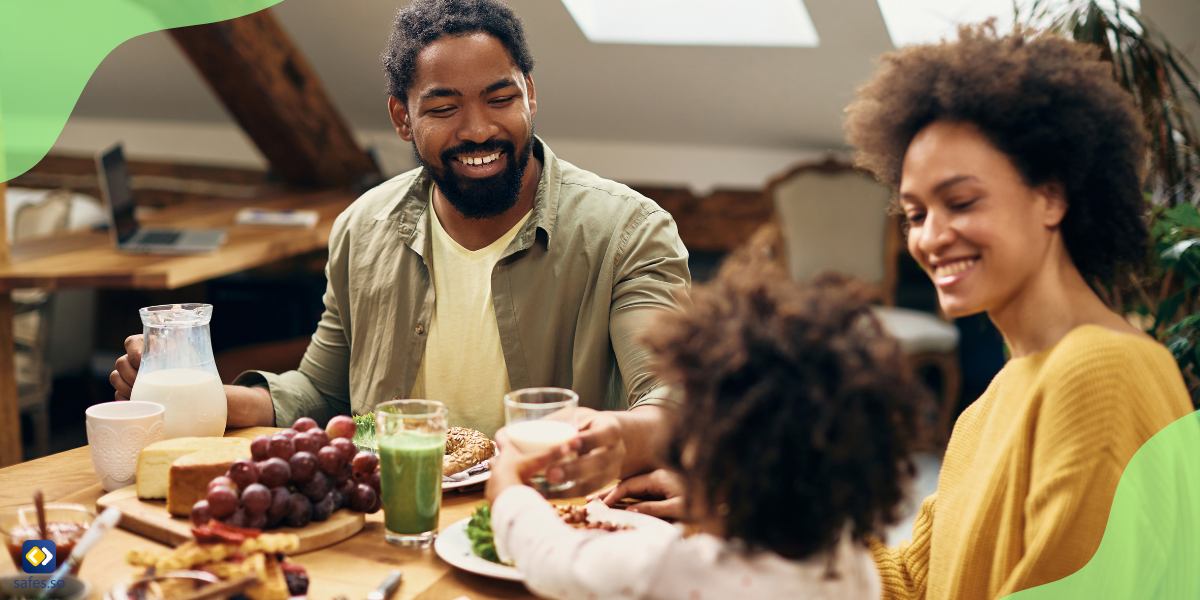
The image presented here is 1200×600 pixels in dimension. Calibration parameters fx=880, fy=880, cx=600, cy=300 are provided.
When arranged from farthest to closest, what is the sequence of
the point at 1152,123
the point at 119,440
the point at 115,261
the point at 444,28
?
the point at 115,261 → the point at 1152,123 → the point at 444,28 → the point at 119,440

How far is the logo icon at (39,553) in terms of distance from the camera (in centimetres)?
91

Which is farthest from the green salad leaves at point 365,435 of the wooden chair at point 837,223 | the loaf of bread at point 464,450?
the wooden chair at point 837,223

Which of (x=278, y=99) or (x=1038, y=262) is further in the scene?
(x=278, y=99)

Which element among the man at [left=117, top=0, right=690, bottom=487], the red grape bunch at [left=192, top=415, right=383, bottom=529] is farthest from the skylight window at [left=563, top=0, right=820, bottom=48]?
the red grape bunch at [left=192, top=415, right=383, bottom=529]

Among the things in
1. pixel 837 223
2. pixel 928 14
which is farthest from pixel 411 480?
pixel 837 223

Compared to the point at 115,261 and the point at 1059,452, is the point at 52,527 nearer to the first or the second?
the point at 1059,452

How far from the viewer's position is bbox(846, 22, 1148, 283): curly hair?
897 millimetres

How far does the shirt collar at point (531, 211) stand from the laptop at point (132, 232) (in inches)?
52.9

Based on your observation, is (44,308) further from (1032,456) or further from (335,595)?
(1032,456)

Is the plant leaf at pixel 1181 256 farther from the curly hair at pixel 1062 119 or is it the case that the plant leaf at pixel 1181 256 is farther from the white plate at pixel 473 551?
the white plate at pixel 473 551

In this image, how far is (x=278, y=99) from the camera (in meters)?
3.49

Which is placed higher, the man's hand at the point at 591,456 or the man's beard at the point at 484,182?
the man's beard at the point at 484,182

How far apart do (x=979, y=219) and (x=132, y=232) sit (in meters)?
2.89

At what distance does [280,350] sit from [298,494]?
236 centimetres
